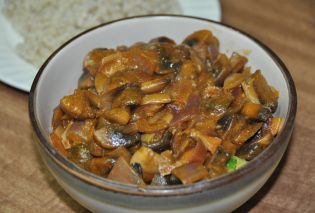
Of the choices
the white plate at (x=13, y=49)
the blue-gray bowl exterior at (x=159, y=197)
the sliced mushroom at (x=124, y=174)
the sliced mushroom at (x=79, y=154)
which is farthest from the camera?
the white plate at (x=13, y=49)

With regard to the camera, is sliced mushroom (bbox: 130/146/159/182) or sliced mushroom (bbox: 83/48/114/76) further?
sliced mushroom (bbox: 83/48/114/76)

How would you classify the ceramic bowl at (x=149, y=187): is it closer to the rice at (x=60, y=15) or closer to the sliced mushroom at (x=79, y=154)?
the sliced mushroom at (x=79, y=154)

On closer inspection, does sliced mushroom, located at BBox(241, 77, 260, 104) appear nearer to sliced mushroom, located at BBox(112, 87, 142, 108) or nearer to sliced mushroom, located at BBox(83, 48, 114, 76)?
sliced mushroom, located at BBox(112, 87, 142, 108)

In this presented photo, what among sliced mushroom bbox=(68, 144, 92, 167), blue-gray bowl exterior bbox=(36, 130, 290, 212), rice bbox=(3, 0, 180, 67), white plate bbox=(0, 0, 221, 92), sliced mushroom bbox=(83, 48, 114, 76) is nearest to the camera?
blue-gray bowl exterior bbox=(36, 130, 290, 212)

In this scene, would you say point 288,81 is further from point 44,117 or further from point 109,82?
point 44,117

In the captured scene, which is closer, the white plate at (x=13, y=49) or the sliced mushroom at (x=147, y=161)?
the sliced mushroom at (x=147, y=161)

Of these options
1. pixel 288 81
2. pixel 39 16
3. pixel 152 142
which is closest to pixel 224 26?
pixel 288 81

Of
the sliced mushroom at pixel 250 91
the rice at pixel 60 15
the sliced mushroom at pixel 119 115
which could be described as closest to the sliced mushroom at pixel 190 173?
the sliced mushroom at pixel 119 115

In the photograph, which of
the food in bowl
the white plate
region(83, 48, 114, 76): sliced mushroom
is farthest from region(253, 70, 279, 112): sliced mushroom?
the white plate
